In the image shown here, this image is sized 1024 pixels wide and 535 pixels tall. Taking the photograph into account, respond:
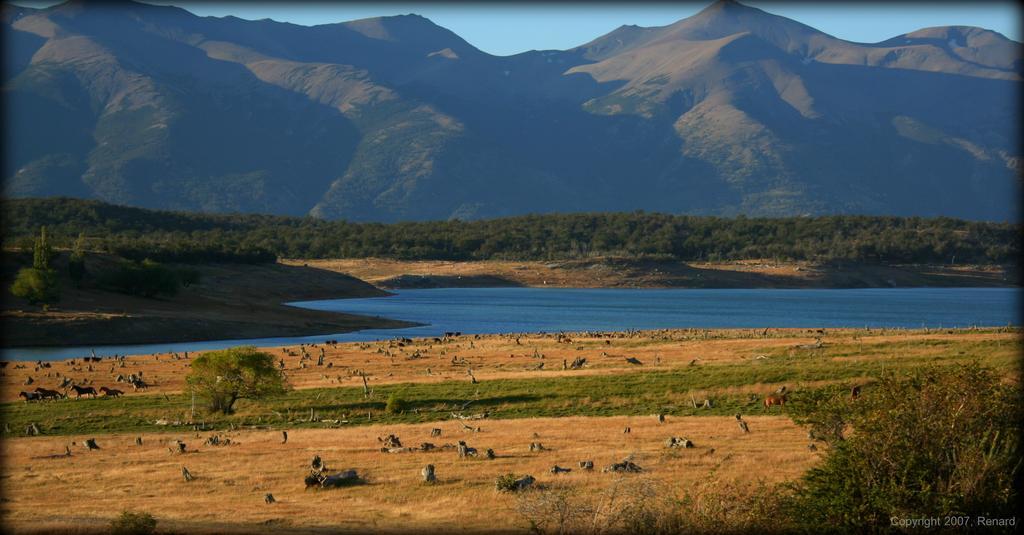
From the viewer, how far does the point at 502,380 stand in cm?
5422

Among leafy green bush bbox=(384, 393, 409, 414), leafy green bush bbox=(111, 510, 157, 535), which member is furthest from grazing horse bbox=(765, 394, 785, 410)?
leafy green bush bbox=(111, 510, 157, 535)

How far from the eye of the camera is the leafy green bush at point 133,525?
874 inches

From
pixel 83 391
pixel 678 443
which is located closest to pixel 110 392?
pixel 83 391

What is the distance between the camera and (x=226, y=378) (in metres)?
48.9

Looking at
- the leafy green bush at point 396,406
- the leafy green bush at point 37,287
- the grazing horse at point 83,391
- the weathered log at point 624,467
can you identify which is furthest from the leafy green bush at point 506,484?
the leafy green bush at point 37,287

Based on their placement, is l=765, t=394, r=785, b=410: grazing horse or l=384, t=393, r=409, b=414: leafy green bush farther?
l=384, t=393, r=409, b=414: leafy green bush

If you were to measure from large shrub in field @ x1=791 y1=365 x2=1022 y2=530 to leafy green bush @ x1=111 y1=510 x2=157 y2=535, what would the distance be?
13977 millimetres

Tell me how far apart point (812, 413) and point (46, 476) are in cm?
2318

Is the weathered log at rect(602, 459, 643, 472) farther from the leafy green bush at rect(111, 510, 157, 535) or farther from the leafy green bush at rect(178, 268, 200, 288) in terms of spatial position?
the leafy green bush at rect(178, 268, 200, 288)

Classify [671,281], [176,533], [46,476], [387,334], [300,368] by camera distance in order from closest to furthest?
1. [176,533]
2. [46,476]
3. [300,368]
4. [387,334]
5. [671,281]

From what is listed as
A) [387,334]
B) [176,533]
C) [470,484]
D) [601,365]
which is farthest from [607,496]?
[387,334]

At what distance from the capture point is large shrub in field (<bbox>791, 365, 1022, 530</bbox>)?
69.0 ft

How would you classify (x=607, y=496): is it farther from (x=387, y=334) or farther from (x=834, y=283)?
(x=834, y=283)

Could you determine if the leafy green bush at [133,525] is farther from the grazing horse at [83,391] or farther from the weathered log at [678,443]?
the grazing horse at [83,391]
